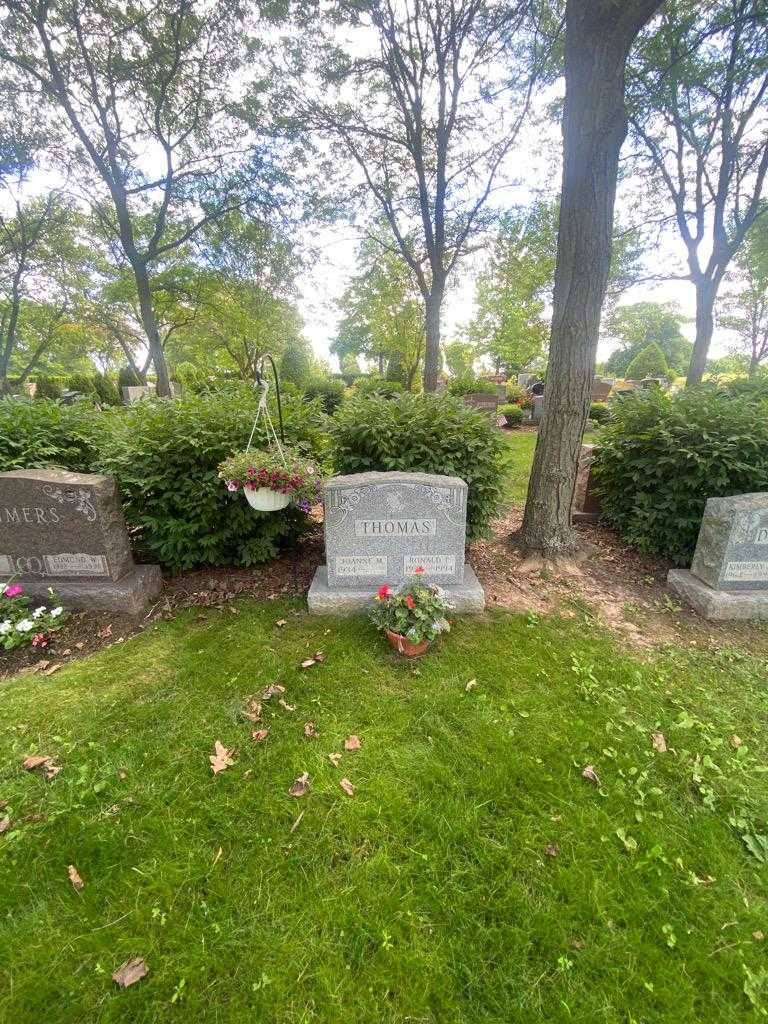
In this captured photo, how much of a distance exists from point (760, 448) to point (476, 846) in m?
4.43

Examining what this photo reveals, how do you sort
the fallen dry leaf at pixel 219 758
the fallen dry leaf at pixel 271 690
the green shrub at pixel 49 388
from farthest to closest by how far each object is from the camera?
the green shrub at pixel 49 388
the fallen dry leaf at pixel 271 690
the fallen dry leaf at pixel 219 758

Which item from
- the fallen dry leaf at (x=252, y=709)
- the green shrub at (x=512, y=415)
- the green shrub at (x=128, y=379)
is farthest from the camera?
the green shrub at (x=128, y=379)

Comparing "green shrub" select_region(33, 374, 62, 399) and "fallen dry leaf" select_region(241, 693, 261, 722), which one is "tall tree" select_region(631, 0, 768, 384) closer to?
"fallen dry leaf" select_region(241, 693, 261, 722)

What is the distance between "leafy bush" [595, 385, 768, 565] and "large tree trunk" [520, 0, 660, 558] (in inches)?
33.3

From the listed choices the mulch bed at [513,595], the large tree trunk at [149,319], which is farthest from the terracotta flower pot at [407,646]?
the large tree trunk at [149,319]

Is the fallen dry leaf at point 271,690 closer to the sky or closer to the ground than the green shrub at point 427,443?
closer to the ground

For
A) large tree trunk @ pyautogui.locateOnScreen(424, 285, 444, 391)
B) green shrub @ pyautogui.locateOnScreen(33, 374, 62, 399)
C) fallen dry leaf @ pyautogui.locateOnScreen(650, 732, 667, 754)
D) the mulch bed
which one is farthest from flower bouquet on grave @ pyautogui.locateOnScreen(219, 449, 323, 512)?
green shrub @ pyautogui.locateOnScreen(33, 374, 62, 399)

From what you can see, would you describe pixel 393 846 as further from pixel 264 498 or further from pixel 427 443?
pixel 427 443

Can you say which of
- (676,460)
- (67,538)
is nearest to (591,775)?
(676,460)

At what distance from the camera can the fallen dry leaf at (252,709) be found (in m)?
2.61

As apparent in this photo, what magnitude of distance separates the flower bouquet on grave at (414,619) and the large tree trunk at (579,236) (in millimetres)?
1943

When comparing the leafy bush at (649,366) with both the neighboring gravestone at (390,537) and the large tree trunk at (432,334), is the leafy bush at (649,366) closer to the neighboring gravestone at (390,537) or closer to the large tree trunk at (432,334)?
the large tree trunk at (432,334)

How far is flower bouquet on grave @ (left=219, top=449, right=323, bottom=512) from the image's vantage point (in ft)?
10.6

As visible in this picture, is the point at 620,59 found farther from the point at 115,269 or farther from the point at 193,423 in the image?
the point at 115,269
